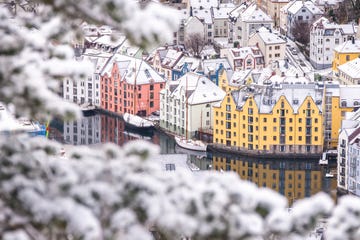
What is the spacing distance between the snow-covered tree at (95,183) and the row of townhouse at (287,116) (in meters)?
21.5

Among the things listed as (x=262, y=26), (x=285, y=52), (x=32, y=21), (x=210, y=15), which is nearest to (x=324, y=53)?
(x=285, y=52)

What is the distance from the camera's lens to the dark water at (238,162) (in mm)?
22370

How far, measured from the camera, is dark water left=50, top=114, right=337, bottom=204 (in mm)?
22370

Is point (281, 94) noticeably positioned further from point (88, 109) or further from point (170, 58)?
point (170, 58)

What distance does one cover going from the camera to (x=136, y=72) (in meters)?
30.4

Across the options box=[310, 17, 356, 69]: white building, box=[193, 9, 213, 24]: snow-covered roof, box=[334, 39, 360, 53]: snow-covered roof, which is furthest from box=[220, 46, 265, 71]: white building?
box=[193, 9, 213, 24]: snow-covered roof

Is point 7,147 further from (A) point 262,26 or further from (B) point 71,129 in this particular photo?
(A) point 262,26

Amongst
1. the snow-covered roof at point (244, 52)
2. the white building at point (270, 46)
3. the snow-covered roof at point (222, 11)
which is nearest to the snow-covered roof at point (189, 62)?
the snow-covered roof at point (244, 52)

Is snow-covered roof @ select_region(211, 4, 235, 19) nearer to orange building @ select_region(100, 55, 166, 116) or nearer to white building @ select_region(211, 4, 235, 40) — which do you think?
white building @ select_region(211, 4, 235, 40)

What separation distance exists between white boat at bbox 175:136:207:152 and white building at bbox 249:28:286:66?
7.19 meters

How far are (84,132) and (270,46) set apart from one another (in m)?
7.74

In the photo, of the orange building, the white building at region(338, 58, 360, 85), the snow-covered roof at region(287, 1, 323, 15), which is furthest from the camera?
the snow-covered roof at region(287, 1, 323, 15)

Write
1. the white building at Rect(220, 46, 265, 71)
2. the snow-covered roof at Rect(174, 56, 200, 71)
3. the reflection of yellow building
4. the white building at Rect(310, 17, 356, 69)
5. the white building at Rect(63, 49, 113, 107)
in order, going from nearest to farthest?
the reflection of yellow building → the snow-covered roof at Rect(174, 56, 200, 71) → the white building at Rect(63, 49, 113, 107) → the white building at Rect(220, 46, 265, 71) → the white building at Rect(310, 17, 356, 69)

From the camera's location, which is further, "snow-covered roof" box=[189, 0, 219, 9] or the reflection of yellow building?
"snow-covered roof" box=[189, 0, 219, 9]
